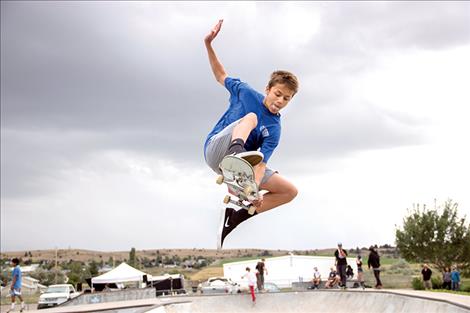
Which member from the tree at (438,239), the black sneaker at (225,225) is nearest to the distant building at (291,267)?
the tree at (438,239)

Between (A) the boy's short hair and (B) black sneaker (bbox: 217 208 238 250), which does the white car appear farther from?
(A) the boy's short hair

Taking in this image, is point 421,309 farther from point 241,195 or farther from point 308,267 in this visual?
point 308,267

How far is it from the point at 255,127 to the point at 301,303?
11726 mm

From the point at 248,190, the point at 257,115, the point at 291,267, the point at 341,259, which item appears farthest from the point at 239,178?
the point at 291,267

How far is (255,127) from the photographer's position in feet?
20.8

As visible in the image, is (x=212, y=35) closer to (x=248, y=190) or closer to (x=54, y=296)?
(x=248, y=190)

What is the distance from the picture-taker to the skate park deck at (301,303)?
11812mm

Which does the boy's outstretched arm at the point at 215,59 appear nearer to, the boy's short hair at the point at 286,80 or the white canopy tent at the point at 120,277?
the boy's short hair at the point at 286,80

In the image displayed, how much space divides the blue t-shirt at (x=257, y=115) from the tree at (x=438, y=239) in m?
34.1

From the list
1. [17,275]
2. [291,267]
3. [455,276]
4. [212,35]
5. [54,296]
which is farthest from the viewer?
[291,267]

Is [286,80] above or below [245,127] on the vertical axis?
above

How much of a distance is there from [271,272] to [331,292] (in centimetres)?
2128

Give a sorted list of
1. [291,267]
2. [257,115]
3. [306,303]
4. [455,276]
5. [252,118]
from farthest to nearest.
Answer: [291,267]
[455,276]
[306,303]
[257,115]
[252,118]

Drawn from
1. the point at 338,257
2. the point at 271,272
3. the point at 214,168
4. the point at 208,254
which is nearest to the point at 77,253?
the point at 208,254
